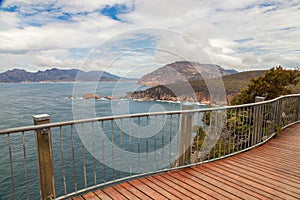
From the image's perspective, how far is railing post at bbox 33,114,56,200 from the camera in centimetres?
194

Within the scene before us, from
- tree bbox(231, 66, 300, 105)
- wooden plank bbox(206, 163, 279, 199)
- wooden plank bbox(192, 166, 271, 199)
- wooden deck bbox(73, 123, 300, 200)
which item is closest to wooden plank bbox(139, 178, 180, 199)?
wooden deck bbox(73, 123, 300, 200)

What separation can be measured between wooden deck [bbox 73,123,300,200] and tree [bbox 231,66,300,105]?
35.2 feet

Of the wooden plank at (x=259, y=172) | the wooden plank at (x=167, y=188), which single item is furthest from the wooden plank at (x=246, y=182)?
the wooden plank at (x=167, y=188)

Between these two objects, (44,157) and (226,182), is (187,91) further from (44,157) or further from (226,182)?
(44,157)

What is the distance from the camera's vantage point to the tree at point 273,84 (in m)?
12.8

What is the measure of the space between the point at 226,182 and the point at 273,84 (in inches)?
508

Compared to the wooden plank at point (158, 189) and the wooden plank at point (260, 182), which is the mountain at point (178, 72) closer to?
the wooden plank at point (260, 182)

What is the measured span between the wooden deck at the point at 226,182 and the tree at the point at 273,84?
1072cm

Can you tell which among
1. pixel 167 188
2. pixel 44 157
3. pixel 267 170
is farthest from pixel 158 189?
pixel 267 170

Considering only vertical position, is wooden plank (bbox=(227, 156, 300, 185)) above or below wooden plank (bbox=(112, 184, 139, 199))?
below

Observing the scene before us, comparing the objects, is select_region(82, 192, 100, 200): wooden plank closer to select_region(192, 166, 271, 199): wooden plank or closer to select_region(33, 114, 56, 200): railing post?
select_region(33, 114, 56, 200): railing post

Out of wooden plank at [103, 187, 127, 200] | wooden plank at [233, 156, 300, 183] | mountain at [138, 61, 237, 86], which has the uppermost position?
mountain at [138, 61, 237, 86]

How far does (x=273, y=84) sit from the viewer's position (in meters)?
13.1

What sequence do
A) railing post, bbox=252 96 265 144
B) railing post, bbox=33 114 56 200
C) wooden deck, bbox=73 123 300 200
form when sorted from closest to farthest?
railing post, bbox=33 114 56 200, wooden deck, bbox=73 123 300 200, railing post, bbox=252 96 265 144
